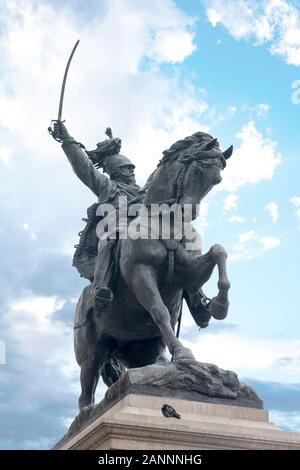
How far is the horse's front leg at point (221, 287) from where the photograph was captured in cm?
948

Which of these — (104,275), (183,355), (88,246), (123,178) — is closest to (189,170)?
(104,275)

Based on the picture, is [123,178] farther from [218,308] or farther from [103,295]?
[218,308]

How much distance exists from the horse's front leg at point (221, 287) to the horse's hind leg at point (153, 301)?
1.84 feet

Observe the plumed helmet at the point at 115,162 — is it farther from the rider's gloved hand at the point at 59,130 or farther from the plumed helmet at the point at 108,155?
the rider's gloved hand at the point at 59,130

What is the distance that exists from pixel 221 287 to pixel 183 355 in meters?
0.94

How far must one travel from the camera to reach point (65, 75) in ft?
40.8

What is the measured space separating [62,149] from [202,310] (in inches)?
135

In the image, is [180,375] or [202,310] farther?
[202,310]

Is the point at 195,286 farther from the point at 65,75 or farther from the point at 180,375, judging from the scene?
the point at 65,75

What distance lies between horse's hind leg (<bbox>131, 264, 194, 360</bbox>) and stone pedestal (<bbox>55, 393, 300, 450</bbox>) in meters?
0.84

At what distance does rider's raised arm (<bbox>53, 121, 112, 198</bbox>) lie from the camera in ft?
40.4
